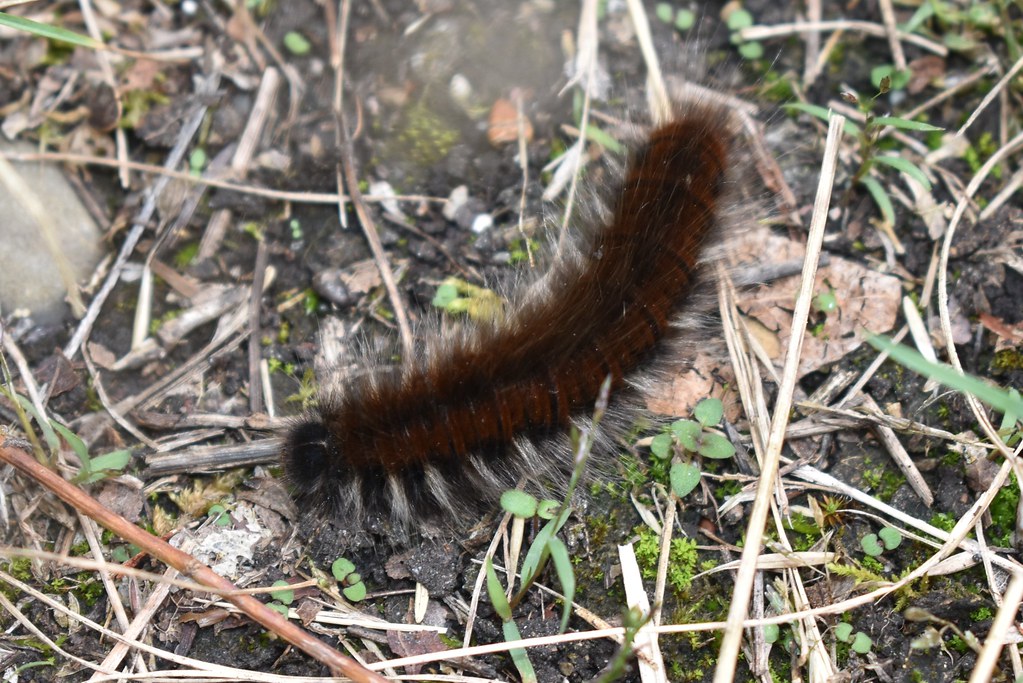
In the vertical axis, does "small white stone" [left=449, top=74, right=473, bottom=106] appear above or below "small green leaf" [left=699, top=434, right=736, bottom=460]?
above

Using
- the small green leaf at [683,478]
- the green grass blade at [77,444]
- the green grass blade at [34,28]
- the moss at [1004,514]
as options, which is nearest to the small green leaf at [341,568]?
the green grass blade at [77,444]

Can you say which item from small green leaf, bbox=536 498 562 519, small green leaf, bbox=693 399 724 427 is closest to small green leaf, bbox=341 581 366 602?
small green leaf, bbox=536 498 562 519

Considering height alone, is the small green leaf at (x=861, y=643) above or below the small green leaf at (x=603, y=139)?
below

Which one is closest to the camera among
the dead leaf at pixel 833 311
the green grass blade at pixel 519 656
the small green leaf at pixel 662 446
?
the green grass blade at pixel 519 656

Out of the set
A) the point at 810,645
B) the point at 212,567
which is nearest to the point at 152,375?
the point at 212,567

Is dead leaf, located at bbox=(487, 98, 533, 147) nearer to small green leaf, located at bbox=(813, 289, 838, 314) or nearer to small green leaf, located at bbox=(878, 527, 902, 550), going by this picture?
small green leaf, located at bbox=(813, 289, 838, 314)

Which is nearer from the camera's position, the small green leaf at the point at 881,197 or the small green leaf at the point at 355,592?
the small green leaf at the point at 355,592

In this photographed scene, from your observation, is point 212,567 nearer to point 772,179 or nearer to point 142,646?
point 142,646

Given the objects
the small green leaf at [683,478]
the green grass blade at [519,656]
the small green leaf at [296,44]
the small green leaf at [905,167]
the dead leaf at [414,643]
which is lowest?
the green grass blade at [519,656]

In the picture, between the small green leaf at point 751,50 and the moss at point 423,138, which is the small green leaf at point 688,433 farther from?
the small green leaf at point 751,50
